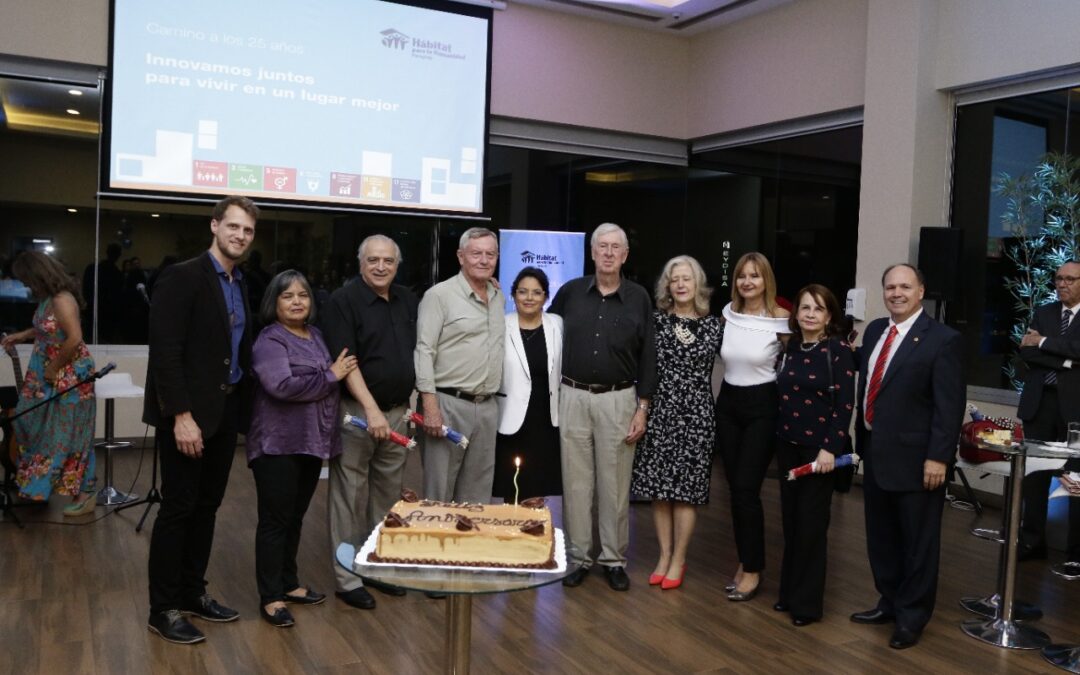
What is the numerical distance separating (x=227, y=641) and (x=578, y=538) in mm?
1657

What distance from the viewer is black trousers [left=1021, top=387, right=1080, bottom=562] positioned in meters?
5.13

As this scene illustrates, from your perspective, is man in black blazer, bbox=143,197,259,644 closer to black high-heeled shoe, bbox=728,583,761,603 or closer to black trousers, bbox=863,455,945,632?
black high-heeled shoe, bbox=728,583,761,603

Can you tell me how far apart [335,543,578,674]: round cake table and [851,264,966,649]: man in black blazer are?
1884mm

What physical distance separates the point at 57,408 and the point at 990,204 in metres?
6.26

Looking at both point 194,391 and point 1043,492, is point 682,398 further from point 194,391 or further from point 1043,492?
point 1043,492

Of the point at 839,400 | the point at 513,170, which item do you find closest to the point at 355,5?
the point at 513,170

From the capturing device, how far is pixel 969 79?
21.4 ft

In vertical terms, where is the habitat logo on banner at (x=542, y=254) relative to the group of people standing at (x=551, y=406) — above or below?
above

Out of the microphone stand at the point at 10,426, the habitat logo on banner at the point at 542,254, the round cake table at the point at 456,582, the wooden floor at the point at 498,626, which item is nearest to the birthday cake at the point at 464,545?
the round cake table at the point at 456,582

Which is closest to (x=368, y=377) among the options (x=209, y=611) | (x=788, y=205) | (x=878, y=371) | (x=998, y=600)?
(x=209, y=611)

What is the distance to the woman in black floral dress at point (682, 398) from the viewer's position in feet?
14.0

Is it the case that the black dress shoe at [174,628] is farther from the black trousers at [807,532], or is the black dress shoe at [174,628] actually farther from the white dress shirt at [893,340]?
the white dress shirt at [893,340]

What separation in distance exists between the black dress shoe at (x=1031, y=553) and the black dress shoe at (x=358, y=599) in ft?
11.8

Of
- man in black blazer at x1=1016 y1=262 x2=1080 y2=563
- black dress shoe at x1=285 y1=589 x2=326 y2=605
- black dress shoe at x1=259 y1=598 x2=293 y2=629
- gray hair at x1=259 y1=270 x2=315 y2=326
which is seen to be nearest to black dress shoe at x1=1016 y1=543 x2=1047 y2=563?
man in black blazer at x1=1016 y1=262 x2=1080 y2=563
